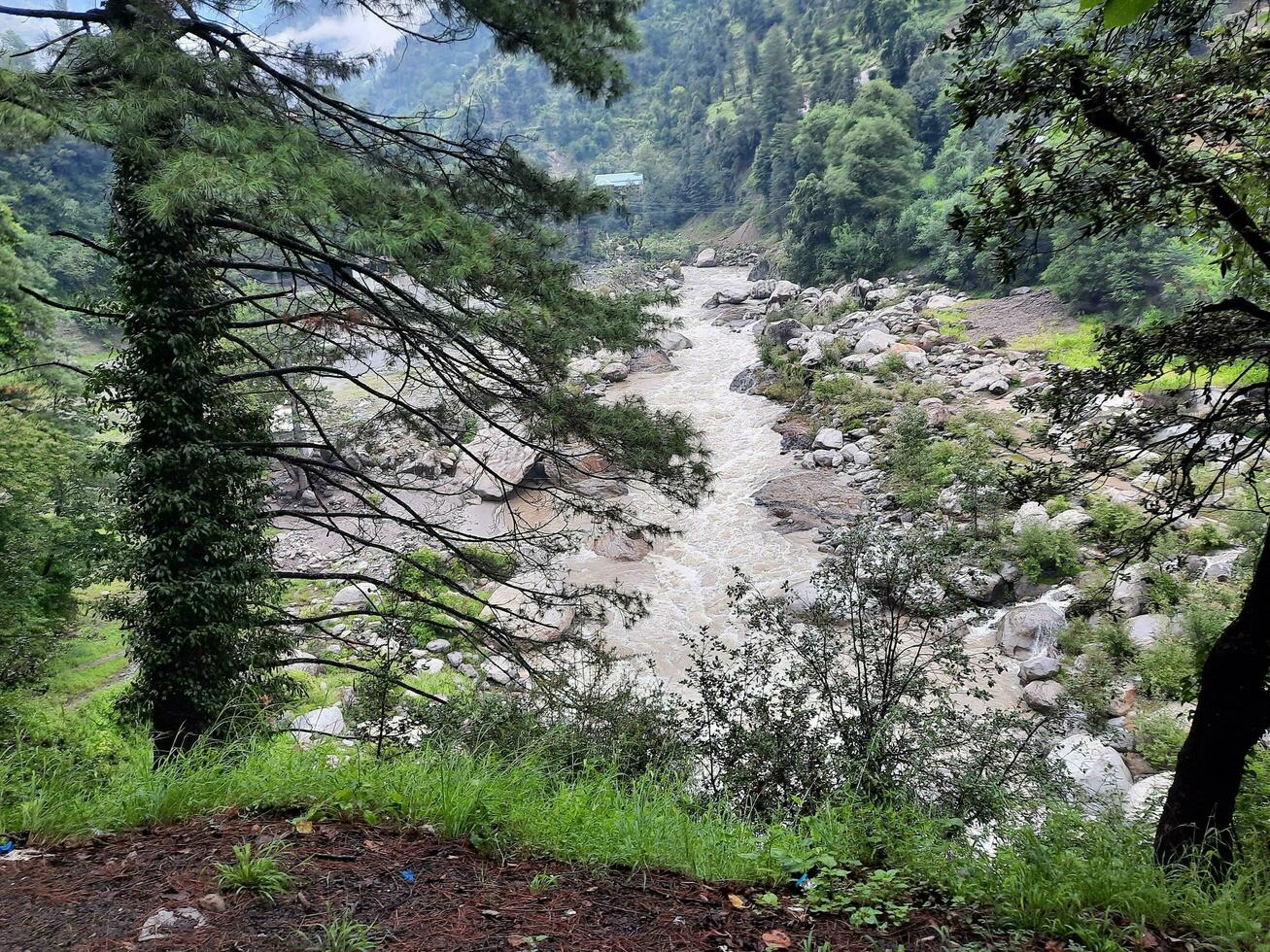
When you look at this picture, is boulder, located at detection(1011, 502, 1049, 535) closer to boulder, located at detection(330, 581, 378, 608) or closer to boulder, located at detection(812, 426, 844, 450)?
boulder, located at detection(812, 426, 844, 450)

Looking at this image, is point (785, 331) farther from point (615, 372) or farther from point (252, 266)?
point (252, 266)

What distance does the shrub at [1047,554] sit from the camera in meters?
10.4

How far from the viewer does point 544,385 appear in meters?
5.87

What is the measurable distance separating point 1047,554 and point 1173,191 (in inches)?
349

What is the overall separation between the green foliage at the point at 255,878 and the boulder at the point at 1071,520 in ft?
38.4

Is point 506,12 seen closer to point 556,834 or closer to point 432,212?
point 432,212

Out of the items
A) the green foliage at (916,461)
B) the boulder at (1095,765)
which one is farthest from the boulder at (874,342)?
the boulder at (1095,765)

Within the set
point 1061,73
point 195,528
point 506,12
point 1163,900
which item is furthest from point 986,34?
point 195,528

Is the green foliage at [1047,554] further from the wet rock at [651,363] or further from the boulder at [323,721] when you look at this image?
the wet rock at [651,363]

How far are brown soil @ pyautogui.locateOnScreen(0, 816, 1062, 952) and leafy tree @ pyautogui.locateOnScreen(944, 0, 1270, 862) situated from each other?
1.43 meters

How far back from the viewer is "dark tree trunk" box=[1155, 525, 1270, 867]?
279cm

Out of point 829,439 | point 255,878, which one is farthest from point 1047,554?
point 255,878

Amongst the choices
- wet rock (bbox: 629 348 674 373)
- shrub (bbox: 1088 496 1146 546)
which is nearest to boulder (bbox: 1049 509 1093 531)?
shrub (bbox: 1088 496 1146 546)

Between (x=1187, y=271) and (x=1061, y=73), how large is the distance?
65.1 ft
